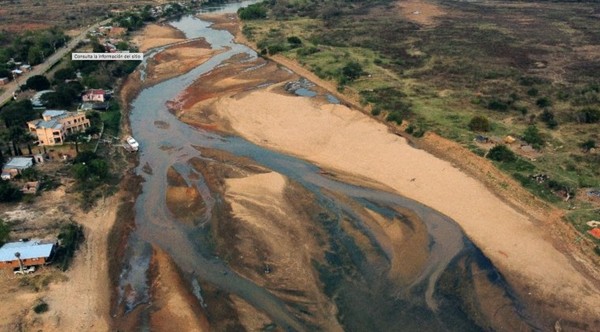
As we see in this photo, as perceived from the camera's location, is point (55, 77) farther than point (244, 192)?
Yes

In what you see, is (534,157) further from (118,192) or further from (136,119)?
(136,119)

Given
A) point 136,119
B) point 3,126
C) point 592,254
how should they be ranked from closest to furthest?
1. point 592,254
2. point 3,126
3. point 136,119

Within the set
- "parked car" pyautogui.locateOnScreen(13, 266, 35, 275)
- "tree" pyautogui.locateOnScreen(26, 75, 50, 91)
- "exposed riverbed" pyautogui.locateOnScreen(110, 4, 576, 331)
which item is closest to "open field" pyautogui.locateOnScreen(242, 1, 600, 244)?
"exposed riverbed" pyautogui.locateOnScreen(110, 4, 576, 331)

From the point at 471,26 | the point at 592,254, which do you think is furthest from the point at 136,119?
the point at 471,26

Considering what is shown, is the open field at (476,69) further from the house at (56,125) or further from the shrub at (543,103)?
the house at (56,125)

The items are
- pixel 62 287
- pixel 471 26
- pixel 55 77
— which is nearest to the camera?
pixel 62 287

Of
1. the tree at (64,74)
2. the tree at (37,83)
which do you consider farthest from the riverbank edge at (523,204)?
the tree at (37,83)
